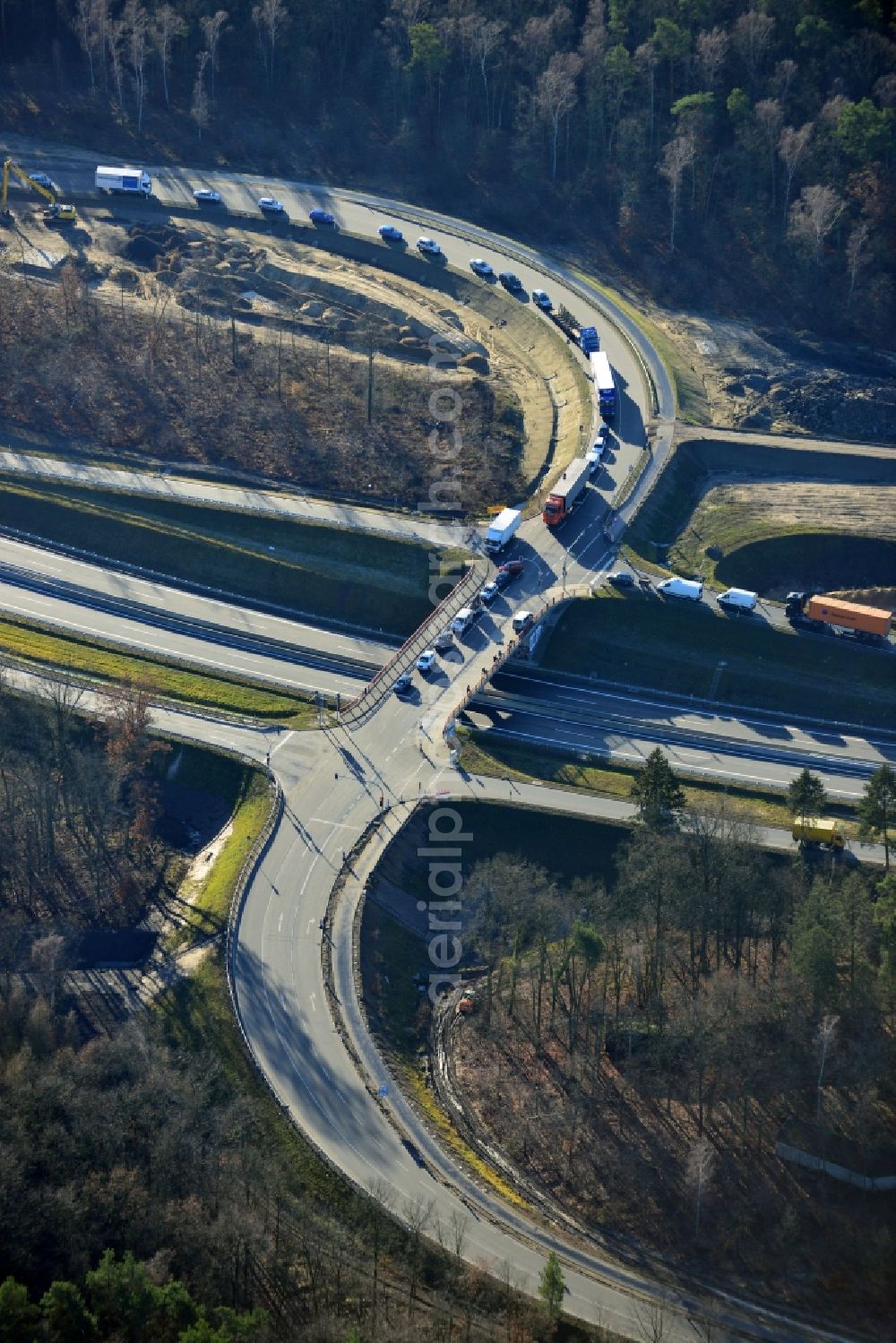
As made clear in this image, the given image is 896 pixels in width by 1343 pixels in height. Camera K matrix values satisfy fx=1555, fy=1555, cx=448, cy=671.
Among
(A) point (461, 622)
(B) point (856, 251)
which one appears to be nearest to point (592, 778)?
(A) point (461, 622)

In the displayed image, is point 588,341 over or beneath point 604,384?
over

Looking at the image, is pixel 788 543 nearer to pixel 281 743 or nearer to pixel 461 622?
pixel 461 622

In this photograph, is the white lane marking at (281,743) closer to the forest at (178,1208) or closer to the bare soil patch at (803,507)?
the forest at (178,1208)

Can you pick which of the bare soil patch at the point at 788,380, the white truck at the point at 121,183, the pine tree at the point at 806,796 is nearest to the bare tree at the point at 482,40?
the white truck at the point at 121,183

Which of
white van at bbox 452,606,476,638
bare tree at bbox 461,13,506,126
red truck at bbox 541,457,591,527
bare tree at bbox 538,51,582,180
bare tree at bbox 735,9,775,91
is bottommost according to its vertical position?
white van at bbox 452,606,476,638

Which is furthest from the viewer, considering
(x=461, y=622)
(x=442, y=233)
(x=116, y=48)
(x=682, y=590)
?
(x=116, y=48)

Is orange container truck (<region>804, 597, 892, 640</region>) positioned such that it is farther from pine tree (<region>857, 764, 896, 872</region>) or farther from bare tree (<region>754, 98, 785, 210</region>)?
bare tree (<region>754, 98, 785, 210</region>)

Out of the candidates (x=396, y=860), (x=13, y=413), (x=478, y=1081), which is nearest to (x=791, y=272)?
(x=13, y=413)

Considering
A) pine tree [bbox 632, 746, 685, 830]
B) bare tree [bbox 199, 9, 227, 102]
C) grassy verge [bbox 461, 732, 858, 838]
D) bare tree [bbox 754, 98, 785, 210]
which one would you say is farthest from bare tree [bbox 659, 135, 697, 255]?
pine tree [bbox 632, 746, 685, 830]
